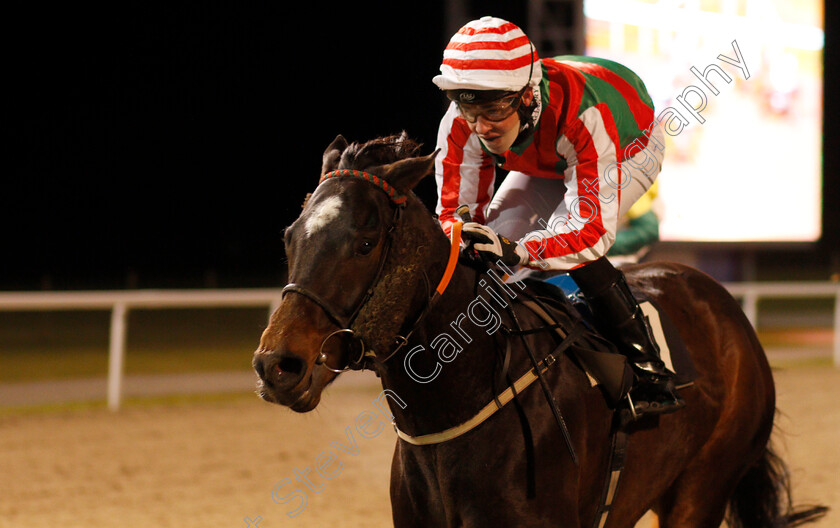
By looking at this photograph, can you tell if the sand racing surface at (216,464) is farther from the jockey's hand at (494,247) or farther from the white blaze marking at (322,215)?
the white blaze marking at (322,215)

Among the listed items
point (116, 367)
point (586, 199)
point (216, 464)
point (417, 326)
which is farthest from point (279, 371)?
point (116, 367)

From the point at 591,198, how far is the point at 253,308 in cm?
1615

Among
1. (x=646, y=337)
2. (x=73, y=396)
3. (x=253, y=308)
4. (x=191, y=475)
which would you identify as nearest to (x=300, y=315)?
(x=646, y=337)

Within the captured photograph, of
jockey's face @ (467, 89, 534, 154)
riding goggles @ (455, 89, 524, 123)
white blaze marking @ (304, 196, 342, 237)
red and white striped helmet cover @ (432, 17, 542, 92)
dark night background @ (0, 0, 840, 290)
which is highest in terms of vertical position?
red and white striped helmet cover @ (432, 17, 542, 92)

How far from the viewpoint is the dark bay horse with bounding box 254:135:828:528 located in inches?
64.7

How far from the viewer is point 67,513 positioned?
383 cm

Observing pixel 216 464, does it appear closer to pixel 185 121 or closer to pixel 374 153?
pixel 374 153

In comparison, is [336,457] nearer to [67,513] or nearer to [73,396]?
[67,513]

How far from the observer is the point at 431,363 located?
1.89 meters

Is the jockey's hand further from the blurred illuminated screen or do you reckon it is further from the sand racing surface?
the blurred illuminated screen

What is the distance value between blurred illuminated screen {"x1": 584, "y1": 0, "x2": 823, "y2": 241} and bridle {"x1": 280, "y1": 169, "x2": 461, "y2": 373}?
278 inches

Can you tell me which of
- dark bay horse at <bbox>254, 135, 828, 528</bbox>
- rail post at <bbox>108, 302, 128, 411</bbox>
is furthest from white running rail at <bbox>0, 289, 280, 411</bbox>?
dark bay horse at <bbox>254, 135, 828, 528</bbox>

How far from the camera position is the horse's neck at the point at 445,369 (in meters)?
1.89

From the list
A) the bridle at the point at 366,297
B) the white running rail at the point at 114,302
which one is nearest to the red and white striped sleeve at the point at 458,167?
the bridle at the point at 366,297
